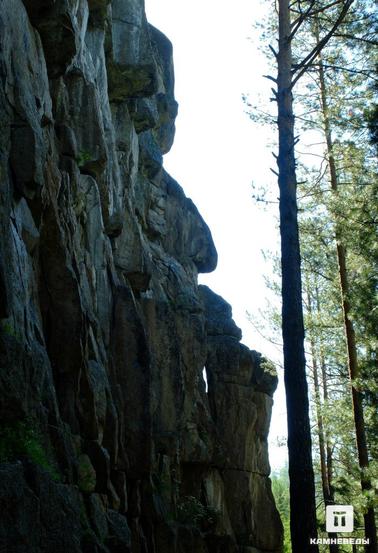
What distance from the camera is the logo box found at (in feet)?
56.8

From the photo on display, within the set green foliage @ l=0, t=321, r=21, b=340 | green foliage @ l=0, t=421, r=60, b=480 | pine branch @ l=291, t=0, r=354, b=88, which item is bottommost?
green foliage @ l=0, t=421, r=60, b=480

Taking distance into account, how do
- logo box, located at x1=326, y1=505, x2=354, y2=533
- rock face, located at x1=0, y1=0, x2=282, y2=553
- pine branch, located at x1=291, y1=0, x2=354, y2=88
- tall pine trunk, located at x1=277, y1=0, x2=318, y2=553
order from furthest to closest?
logo box, located at x1=326, y1=505, x2=354, y2=533
pine branch, located at x1=291, y1=0, x2=354, y2=88
tall pine trunk, located at x1=277, y1=0, x2=318, y2=553
rock face, located at x1=0, y1=0, x2=282, y2=553

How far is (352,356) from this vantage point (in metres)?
19.9

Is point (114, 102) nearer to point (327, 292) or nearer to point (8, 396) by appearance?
point (327, 292)

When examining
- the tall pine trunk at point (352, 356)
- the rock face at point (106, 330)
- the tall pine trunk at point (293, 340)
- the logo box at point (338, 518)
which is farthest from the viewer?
the tall pine trunk at point (352, 356)

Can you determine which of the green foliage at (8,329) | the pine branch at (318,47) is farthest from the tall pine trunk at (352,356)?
the green foliage at (8,329)

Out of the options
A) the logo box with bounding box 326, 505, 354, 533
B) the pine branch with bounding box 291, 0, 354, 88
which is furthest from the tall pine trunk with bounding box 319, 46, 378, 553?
the pine branch with bounding box 291, 0, 354, 88

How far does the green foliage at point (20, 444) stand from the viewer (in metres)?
6.62

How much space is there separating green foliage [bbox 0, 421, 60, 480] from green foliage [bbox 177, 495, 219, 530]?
40.6ft

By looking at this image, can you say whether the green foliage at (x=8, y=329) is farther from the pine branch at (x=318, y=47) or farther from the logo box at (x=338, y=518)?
the logo box at (x=338, y=518)

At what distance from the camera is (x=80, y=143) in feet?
49.3

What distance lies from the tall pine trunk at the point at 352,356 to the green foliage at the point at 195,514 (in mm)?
4643

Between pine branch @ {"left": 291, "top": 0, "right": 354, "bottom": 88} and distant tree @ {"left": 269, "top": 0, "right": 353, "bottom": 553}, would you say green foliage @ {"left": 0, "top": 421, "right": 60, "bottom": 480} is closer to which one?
distant tree @ {"left": 269, "top": 0, "right": 353, "bottom": 553}

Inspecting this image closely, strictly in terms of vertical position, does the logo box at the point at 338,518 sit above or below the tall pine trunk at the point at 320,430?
below
